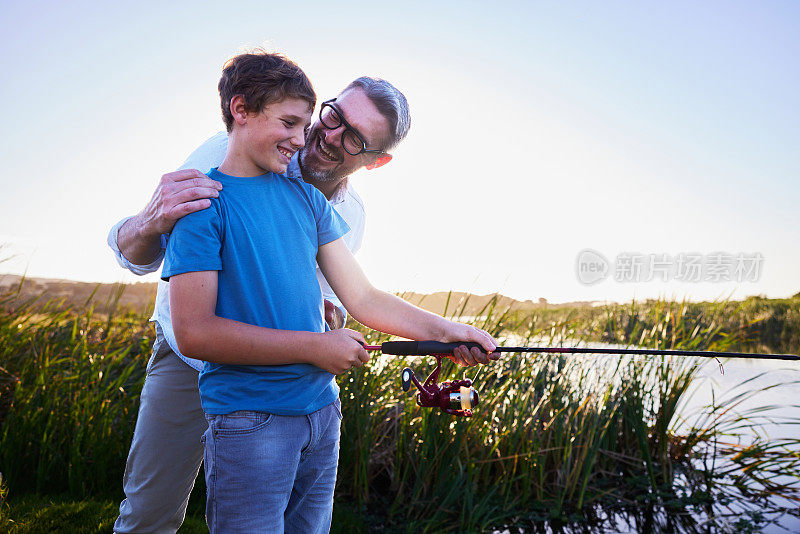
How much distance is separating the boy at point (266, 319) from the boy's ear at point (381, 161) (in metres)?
0.88

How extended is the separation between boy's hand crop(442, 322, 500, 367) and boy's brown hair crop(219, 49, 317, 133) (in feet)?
2.50

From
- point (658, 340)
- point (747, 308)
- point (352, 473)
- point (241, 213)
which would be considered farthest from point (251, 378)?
point (747, 308)

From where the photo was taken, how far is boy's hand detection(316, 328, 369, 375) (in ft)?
4.66

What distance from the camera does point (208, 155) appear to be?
2068 mm

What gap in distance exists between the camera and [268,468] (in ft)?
4.45

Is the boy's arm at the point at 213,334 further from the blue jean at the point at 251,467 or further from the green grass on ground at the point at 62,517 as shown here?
the green grass on ground at the point at 62,517

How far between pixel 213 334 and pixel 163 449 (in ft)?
2.95

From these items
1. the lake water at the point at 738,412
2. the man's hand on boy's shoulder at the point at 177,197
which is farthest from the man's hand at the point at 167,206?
the lake water at the point at 738,412

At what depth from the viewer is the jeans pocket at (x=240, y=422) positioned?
1.36 metres

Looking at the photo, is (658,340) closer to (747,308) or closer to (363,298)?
(363,298)

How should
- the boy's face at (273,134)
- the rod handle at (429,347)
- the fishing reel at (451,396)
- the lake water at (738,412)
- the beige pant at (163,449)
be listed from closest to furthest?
the boy's face at (273,134)
the rod handle at (429,347)
the fishing reel at (451,396)
the beige pant at (163,449)
the lake water at (738,412)

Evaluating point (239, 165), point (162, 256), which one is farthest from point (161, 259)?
point (239, 165)

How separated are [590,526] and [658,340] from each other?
149 cm

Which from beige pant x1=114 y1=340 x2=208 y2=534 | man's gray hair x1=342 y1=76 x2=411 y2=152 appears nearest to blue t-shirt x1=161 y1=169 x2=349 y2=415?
beige pant x1=114 y1=340 x2=208 y2=534
